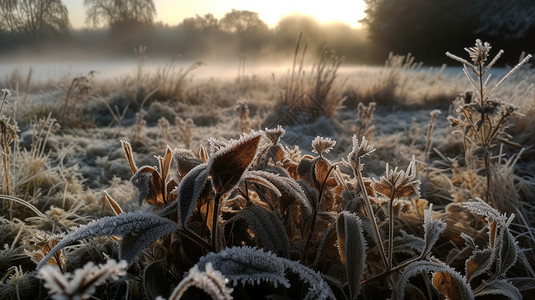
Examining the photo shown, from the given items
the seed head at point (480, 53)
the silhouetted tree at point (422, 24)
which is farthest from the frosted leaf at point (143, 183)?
the silhouetted tree at point (422, 24)

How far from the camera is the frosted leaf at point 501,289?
0.70 metres

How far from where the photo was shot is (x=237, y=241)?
0.99 meters

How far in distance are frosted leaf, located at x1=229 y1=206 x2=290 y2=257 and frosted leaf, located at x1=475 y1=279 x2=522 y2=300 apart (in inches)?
15.8

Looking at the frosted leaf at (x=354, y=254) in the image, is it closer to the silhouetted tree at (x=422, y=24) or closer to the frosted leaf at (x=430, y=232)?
the frosted leaf at (x=430, y=232)

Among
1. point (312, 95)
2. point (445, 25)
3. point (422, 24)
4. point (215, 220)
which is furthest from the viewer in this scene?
point (422, 24)

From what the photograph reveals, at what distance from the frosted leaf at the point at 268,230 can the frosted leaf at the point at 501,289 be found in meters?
0.40

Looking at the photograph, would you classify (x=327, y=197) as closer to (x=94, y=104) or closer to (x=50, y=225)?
(x=50, y=225)

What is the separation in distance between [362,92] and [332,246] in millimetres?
5927

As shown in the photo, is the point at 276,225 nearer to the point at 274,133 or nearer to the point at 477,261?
the point at 274,133

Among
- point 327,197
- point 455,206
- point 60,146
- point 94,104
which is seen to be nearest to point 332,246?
point 327,197

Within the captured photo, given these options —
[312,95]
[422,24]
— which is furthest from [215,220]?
[422,24]

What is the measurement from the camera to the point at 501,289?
0.71 m

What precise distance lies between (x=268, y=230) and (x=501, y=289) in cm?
47

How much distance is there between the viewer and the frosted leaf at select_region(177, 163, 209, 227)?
1.91ft
